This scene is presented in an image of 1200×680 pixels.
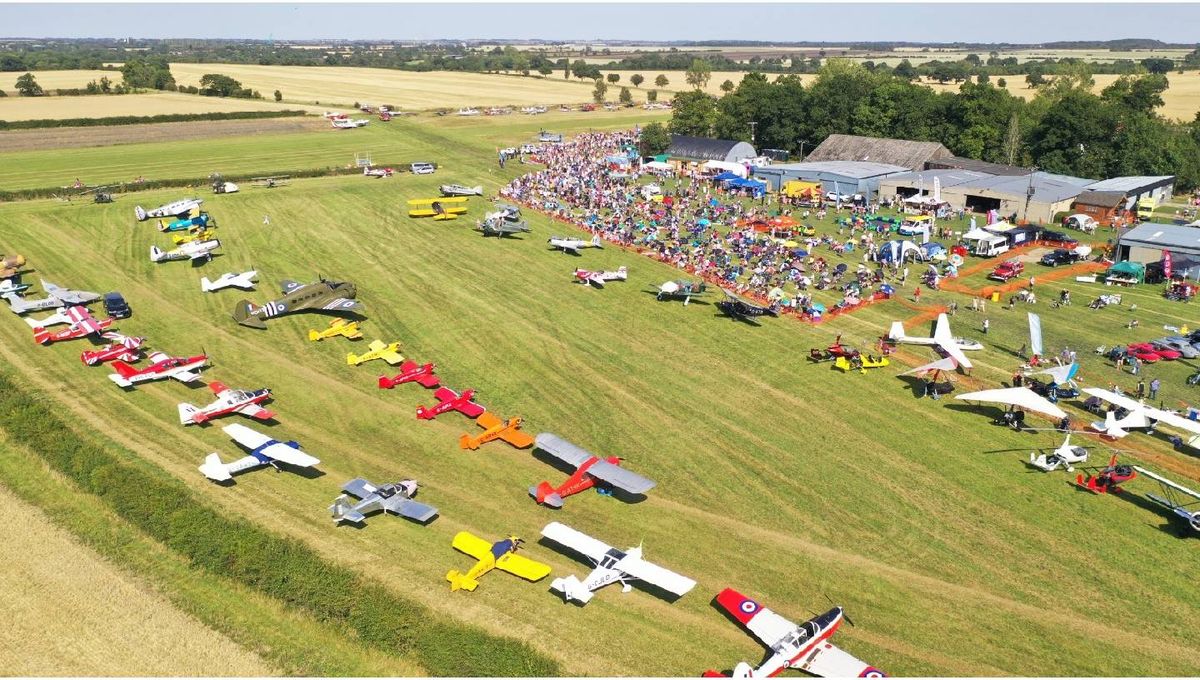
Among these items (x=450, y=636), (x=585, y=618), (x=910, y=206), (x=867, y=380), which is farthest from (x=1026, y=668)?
(x=910, y=206)

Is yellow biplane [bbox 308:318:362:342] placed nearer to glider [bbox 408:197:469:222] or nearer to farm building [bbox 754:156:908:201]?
glider [bbox 408:197:469:222]

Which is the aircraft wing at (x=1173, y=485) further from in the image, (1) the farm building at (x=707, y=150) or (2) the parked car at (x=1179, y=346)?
(1) the farm building at (x=707, y=150)

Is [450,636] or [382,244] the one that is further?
[382,244]

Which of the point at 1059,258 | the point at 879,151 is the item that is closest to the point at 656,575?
the point at 1059,258

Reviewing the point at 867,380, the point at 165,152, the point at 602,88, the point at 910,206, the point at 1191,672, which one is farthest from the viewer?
the point at 602,88

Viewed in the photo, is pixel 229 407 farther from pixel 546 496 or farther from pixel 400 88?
pixel 400 88

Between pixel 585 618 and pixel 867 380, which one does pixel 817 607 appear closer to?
pixel 585 618
